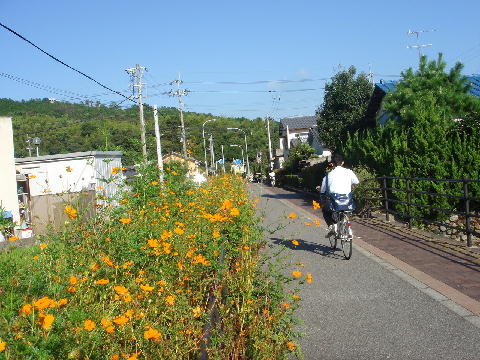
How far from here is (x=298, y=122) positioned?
3359 inches

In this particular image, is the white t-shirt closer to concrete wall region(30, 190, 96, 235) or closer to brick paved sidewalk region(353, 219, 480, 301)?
brick paved sidewalk region(353, 219, 480, 301)

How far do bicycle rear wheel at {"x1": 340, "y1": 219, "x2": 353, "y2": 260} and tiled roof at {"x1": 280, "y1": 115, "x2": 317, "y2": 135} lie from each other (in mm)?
74432

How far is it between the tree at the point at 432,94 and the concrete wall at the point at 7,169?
16.1 m

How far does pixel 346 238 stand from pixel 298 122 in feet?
254

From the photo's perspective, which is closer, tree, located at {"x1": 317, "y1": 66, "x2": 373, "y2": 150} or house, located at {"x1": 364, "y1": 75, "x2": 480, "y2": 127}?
house, located at {"x1": 364, "y1": 75, "x2": 480, "y2": 127}

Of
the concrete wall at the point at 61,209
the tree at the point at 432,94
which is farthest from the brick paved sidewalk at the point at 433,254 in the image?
the tree at the point at 432,94

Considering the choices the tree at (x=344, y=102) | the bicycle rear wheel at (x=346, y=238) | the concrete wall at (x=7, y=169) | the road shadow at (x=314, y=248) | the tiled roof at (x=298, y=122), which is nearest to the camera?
the bicycle rear wheel at (x=346, y=238)

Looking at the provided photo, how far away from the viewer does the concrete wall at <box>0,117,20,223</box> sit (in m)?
22.6

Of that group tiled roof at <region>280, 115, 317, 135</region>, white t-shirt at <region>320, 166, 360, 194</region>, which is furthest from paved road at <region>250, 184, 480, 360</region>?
tiled roof at <region>280, 115, 317, 135</region>

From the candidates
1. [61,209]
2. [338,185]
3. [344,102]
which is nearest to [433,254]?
[338,185]

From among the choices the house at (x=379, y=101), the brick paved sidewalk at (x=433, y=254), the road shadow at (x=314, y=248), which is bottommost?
the brick paved sidewalk at (x=433, y=254)

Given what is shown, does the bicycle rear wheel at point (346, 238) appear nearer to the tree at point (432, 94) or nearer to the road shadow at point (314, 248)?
the road shadow at point (314, 248)

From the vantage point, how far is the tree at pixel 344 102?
34.3m

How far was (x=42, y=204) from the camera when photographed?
14828 mm
